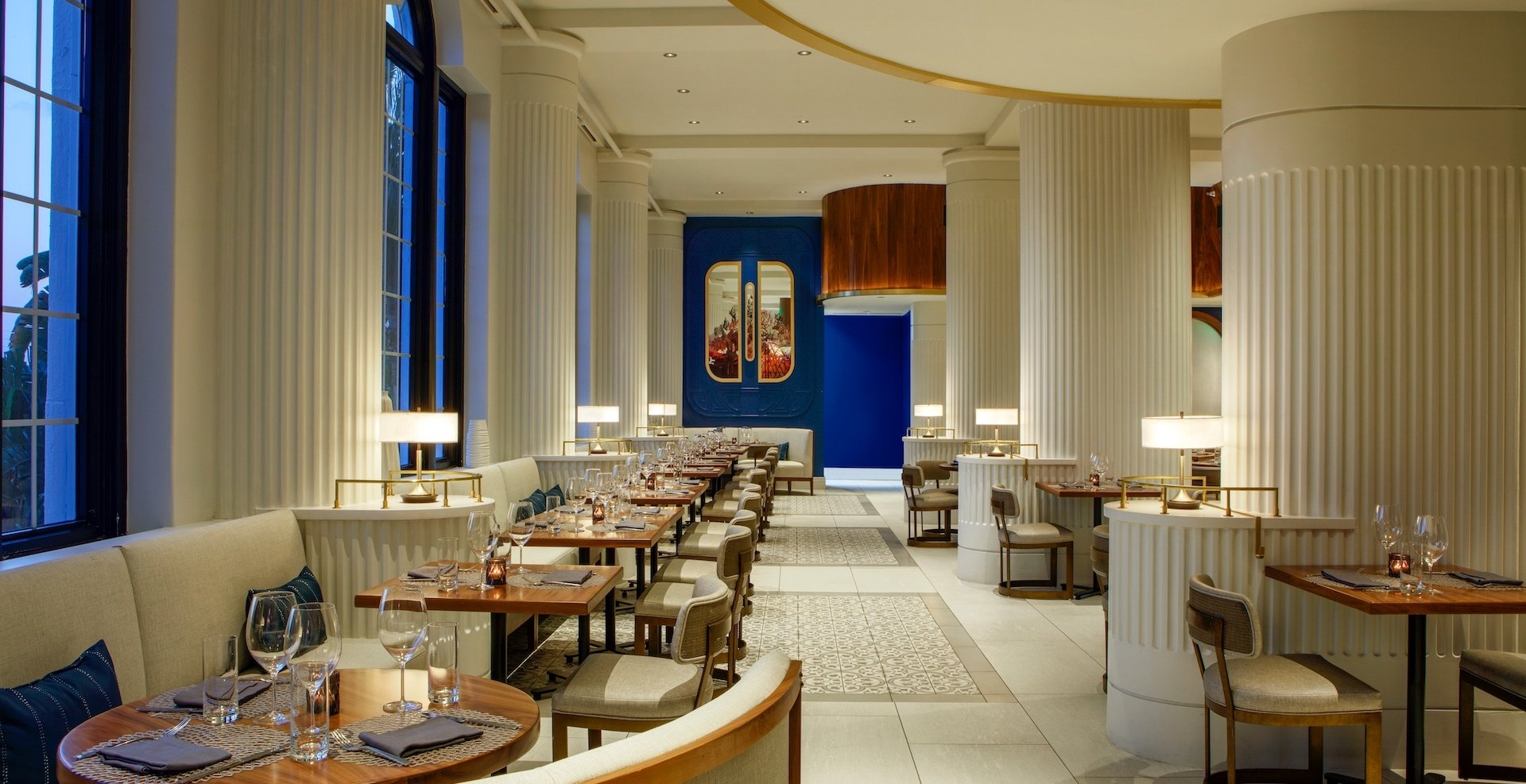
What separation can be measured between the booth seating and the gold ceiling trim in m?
3.65

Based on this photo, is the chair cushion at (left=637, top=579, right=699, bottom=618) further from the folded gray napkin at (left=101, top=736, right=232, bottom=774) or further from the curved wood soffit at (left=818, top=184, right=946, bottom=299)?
the curved wood soffit at (left=818, top=184, right=946, bottom=299)

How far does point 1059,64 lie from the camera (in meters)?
5.29

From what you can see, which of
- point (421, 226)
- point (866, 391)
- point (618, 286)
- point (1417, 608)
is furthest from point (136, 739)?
point (866, 391)

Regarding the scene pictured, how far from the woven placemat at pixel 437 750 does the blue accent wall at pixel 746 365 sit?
52.5ft

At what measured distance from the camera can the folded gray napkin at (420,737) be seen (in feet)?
6.30

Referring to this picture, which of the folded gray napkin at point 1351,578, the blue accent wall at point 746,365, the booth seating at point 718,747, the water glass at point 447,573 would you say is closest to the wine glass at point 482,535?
the water glass at point 447,573

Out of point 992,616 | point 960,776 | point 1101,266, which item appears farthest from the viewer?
point 1101,266

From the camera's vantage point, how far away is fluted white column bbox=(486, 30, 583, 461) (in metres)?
8.92

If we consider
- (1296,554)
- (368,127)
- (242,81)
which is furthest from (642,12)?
(1296,554)

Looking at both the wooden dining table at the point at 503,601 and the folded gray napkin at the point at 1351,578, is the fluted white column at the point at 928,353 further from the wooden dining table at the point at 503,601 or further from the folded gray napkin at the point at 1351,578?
the wooden dining table at the point at 503,601

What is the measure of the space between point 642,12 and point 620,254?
5.26 meters

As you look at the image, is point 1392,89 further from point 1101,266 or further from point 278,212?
point 278,212

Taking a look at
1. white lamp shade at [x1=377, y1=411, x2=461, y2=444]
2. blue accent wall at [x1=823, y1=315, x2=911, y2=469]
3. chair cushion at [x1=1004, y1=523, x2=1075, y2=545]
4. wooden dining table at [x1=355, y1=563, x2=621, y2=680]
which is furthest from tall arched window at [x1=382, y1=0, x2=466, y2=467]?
blue accent wall at [x1=823, y1=315, x2=911, y2=469]

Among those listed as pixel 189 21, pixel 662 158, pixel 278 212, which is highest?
pixel 662 158
